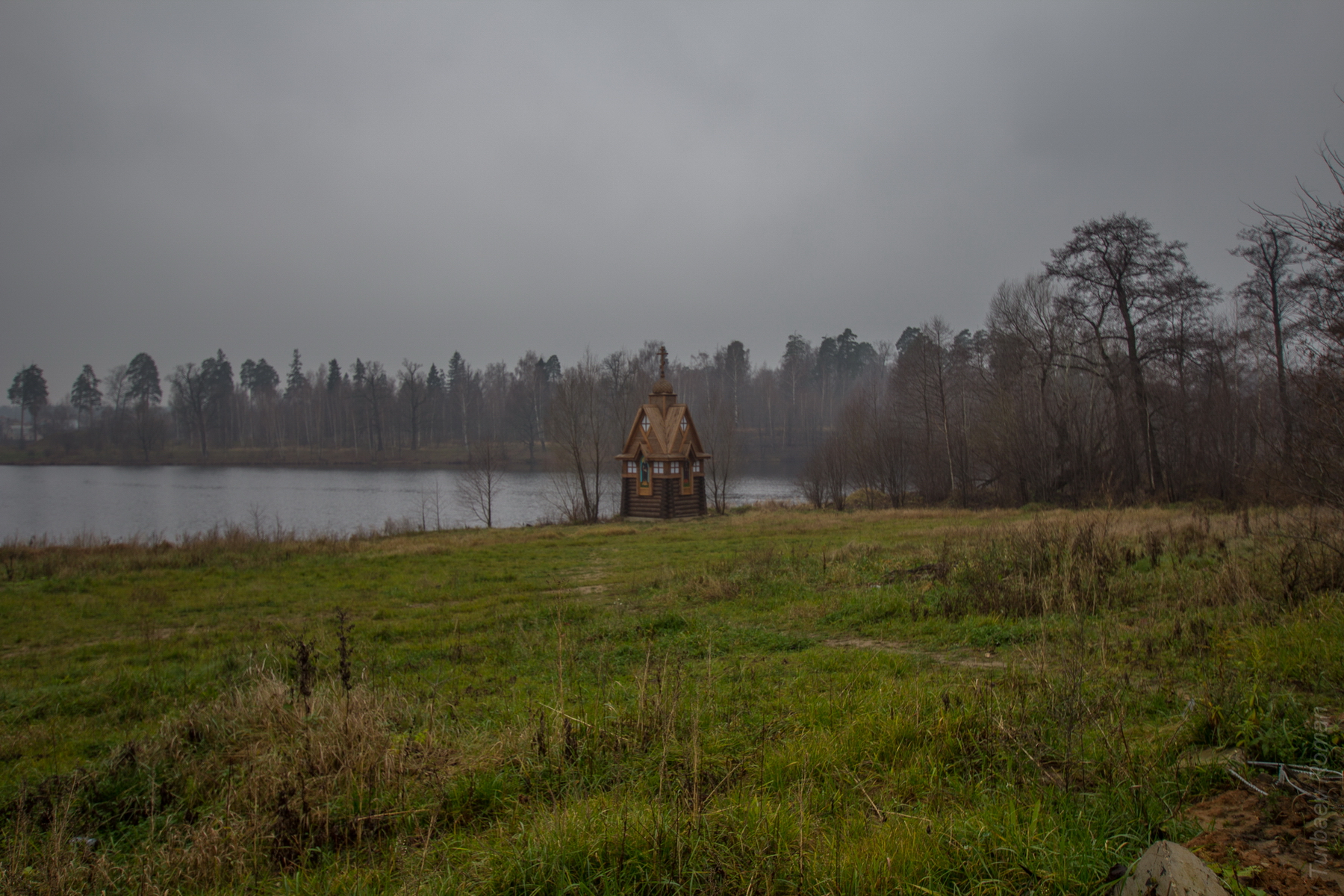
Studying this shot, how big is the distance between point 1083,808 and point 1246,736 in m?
1.36

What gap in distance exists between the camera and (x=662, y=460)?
105 ft

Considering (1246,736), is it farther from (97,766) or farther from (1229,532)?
(1229,532)

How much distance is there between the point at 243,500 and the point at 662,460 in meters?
30.4

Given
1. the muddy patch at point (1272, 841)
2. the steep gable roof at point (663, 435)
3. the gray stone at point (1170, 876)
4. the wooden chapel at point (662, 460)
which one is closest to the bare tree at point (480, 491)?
the wooden chapel at point (662, 460)

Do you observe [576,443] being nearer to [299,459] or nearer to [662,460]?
[662,460]

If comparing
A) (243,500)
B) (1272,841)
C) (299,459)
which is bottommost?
(1272,841)

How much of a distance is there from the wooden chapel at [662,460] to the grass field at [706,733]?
21.7 meters

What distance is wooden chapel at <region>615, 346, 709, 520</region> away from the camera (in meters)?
32.1

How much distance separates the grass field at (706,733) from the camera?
316 centimetres

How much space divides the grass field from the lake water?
19990mm

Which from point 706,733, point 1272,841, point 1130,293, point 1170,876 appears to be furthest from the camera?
point 1130,293

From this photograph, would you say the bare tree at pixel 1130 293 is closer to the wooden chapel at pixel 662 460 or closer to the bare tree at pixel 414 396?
the wooden chapel at pixel 662 460

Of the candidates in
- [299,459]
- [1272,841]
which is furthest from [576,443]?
[299,459]

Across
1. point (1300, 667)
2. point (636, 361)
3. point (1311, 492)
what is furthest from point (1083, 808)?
point (636, 361)
